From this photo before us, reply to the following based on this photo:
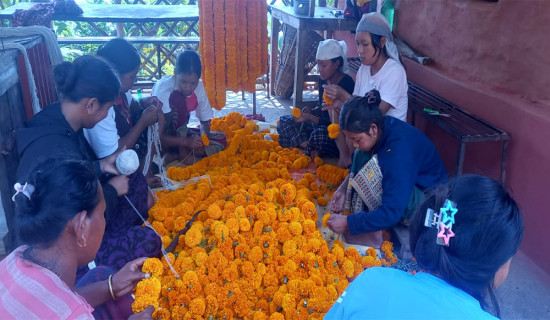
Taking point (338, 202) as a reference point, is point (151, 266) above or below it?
above

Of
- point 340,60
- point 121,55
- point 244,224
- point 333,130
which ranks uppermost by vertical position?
point 121,55

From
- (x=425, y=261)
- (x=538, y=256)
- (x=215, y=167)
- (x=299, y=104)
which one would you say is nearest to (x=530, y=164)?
(x=538, y=256)

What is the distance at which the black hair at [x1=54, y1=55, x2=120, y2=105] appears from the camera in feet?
7.25

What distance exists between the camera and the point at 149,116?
3.28 meters

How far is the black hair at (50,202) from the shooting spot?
4.28 feet

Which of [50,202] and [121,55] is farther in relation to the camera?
[121,55]

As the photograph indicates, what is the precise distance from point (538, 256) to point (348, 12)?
10.5 ft

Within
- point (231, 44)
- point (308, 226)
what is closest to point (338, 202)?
point (308, 226)

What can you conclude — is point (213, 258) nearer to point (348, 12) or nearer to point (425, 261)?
point (425, 261)

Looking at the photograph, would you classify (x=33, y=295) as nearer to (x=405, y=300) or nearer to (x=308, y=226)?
(x=405, y=300)

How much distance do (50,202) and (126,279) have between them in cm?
64

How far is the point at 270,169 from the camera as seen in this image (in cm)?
355

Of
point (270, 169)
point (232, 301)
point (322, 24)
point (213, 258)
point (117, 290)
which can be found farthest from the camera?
point (322, 24)

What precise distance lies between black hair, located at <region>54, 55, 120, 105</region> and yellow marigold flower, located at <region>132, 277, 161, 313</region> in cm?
102
